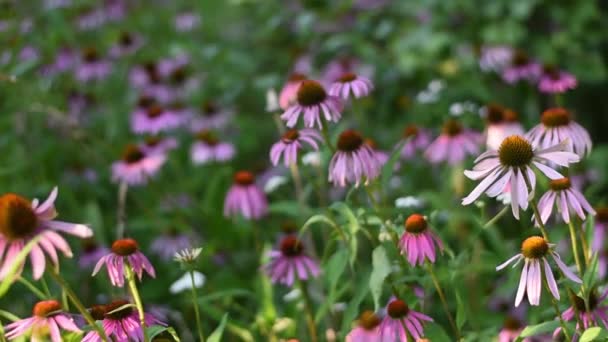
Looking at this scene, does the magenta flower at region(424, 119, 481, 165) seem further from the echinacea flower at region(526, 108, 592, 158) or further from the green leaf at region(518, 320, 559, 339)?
the green leaf at region(518, 320, 559, 339)

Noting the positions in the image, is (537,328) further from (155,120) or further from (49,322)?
(155,120)

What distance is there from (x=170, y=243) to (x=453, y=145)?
1.11 meters

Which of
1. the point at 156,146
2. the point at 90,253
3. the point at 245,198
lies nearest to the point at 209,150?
the point at 156,146

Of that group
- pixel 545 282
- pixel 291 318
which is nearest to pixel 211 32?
pixel 291 318

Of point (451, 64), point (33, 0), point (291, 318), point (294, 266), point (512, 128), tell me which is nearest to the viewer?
point (294, 266)

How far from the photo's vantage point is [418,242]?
1524 mm

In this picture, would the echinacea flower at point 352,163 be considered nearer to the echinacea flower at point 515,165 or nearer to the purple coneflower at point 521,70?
the echinacea flower at point 515,165

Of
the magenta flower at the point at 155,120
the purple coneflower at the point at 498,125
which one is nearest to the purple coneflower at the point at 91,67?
the magenta flower at the point at 155,120

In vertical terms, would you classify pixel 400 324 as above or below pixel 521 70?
above

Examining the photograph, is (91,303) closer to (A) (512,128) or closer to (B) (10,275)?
(A) (512,128)

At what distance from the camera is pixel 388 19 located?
4188 millimetres

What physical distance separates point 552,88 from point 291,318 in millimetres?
1266

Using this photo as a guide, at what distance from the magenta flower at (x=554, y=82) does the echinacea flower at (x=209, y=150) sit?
1208mm

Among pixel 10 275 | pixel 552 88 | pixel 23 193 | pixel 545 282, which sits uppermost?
pixel 10 275
